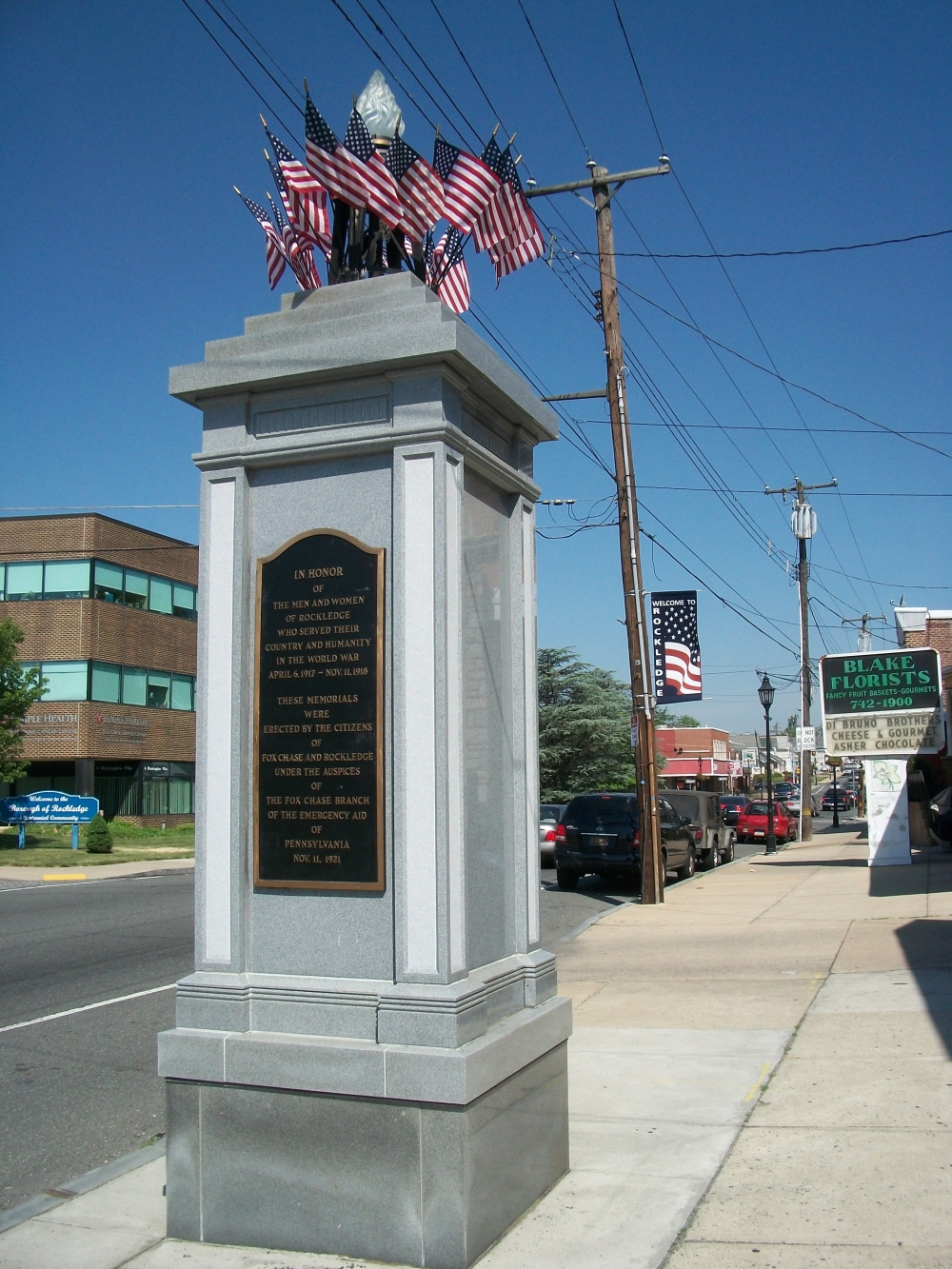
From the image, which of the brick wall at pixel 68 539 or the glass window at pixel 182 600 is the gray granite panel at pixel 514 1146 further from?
the glass window at pixel 182 600

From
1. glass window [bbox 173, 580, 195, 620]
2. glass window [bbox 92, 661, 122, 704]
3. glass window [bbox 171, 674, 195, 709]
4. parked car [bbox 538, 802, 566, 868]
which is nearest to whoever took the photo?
parked car [bbox 538, 802, 566, 868]

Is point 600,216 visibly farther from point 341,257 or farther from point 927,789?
point 927,789

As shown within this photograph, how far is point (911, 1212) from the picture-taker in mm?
4562

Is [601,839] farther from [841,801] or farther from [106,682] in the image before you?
[841,801]

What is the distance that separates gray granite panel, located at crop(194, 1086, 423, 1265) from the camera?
A: 4.24 metres

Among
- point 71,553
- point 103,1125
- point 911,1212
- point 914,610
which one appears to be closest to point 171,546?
point 71,553

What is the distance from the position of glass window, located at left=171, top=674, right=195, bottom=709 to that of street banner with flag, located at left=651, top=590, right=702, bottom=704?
101ft

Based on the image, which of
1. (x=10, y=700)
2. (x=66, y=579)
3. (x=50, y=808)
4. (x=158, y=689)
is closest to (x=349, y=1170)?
(x=10, y=700)

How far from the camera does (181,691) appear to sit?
47156 millimetres

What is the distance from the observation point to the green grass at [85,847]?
1069 inches

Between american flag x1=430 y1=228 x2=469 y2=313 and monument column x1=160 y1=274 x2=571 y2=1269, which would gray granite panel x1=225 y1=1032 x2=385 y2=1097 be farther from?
american flag x1=430 y1=228 x2=469 y2=313

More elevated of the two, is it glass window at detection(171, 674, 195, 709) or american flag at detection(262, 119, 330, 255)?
glass window at detection(171, 674, 195, 709)

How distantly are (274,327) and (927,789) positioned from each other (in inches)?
1180

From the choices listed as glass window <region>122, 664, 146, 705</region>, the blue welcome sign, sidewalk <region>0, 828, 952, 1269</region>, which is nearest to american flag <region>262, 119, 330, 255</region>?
Answer: sidewalk <region>0, 828, 952, 1269</region>
